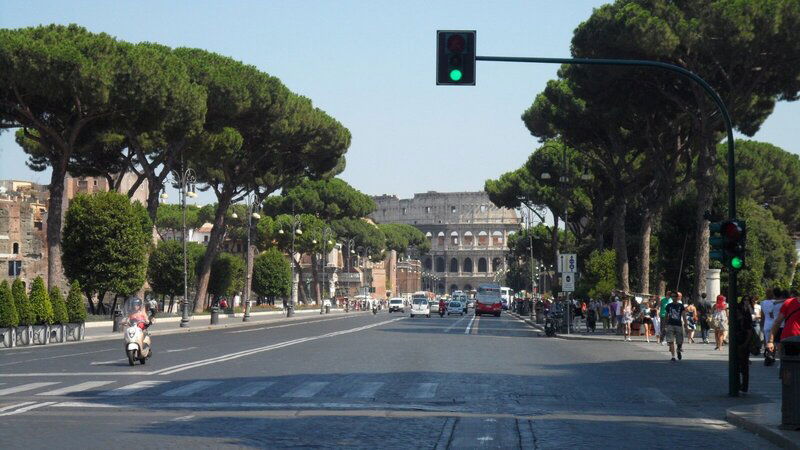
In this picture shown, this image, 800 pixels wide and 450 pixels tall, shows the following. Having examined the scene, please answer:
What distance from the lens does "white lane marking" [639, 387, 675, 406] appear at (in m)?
17.6

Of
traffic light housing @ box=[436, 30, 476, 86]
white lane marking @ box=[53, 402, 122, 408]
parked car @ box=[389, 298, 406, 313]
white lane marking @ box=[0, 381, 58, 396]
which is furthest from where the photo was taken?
parked car @ box=[389, 298, 406, 313]

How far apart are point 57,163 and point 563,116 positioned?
2206cm

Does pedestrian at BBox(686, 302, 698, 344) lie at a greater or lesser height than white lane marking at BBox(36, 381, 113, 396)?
greater

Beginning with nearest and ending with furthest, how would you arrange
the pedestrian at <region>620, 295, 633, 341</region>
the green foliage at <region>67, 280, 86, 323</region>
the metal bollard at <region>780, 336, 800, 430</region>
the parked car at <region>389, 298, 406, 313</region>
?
the metal bollard at <region>780, 336, 800, 430</region> → the green foliage at <region>67, 280, 86, 323</region> → the pedestrian at <region>620, 295, 633, 341</region> → the parked car at <region>389, 298, 406, 313</region>

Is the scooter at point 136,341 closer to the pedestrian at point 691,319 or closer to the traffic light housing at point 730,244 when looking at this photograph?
the traffic light housing at point 730,244

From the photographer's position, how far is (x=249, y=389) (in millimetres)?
18516

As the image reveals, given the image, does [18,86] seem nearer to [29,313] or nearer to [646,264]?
[29,313]

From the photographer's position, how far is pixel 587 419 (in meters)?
14.6

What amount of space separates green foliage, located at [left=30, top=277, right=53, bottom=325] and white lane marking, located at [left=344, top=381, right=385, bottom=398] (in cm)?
2040

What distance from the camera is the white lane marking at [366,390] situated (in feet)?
57.6

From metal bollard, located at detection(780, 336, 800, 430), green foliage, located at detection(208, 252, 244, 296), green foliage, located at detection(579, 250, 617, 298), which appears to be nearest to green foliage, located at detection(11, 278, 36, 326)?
metal bollard, located at detection(780, 336, 800, 430)

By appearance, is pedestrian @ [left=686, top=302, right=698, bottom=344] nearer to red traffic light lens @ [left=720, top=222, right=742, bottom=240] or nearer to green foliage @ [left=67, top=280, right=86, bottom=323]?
green foliage @ [left=67, top=280, right=86, bottom=323]

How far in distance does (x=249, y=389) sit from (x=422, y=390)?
272 cm

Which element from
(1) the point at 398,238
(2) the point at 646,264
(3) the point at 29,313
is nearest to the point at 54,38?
(3) the point at 29,313
